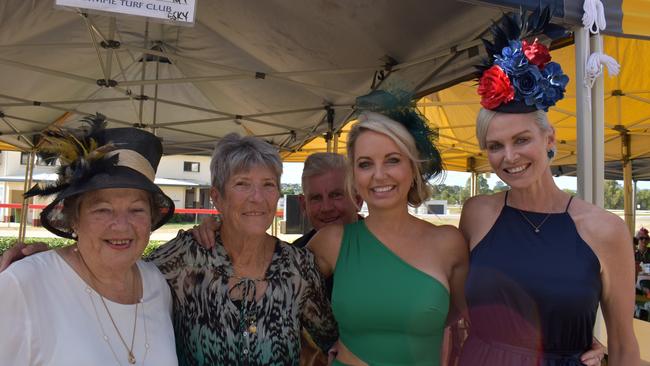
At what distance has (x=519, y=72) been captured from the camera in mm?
1630

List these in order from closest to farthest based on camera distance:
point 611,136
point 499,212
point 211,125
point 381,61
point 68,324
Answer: point 68,324 < point 499,212 < point 381,61 < point 211,125 < point 611,136

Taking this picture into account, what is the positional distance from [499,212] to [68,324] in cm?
144

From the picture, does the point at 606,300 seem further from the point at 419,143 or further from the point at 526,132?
the point at 419,143

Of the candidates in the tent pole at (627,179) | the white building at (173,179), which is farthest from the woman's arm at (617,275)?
the white building at (173,179)

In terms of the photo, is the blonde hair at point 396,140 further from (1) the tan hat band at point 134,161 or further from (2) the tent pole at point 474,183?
(2) the tent pole at point 474,183

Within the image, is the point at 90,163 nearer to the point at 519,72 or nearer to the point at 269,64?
the point at 519,72

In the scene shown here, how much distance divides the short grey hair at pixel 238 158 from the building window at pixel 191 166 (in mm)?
31991

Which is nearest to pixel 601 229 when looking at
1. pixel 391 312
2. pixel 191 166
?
pixel 391 312

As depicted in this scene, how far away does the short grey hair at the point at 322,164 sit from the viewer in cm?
242

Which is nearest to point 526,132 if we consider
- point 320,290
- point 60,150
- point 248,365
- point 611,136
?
point 320,290

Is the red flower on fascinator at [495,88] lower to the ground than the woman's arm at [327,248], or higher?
higher

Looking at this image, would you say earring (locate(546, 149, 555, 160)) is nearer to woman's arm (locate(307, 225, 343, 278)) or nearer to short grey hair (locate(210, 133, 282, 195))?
woman's arm (locate(307, 225, 343, 278))

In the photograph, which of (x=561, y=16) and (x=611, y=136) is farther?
(x=611, y=136)

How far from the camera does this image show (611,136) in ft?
27.3
